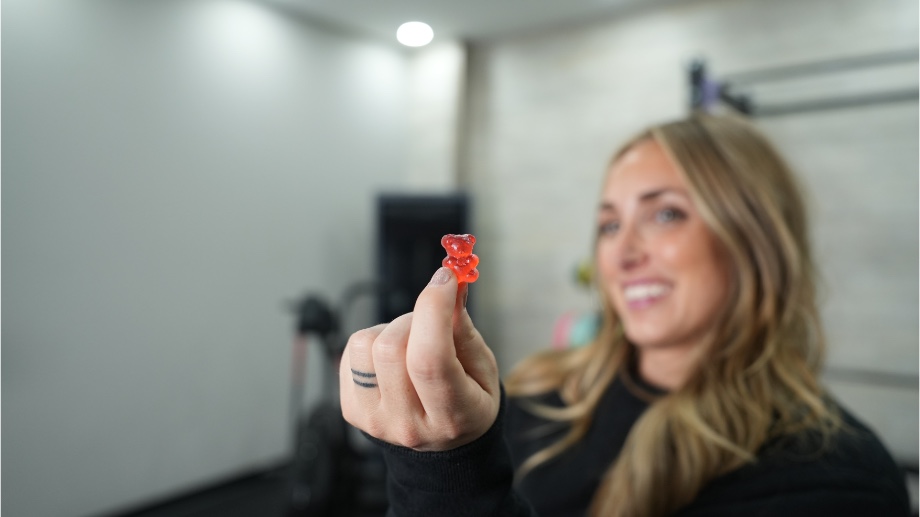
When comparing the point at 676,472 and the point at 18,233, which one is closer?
the point at 676,472

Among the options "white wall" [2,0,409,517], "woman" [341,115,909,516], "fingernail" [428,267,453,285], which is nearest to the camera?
"fingernail" [428,267,453,285]

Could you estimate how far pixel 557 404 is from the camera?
866mm

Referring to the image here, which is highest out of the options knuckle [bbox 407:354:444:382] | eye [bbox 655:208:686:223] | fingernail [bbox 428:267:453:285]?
eye [bbox 655:208:686:223]

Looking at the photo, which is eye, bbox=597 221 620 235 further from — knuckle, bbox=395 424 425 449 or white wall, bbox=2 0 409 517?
white wall, bbox=2 0 409 517

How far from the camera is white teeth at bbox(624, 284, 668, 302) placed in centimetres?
72

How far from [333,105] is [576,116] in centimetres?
110

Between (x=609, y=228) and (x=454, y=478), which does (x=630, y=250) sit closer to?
(x=609, y=228)

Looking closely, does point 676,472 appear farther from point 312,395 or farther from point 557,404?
point 312,395

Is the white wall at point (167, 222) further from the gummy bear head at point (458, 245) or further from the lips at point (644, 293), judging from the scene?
the gummy bear head at point (458, 245)

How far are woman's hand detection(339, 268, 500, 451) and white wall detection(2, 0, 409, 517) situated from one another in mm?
1489

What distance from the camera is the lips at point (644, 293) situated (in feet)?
2.36

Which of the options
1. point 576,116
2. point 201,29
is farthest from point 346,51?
point 576,116

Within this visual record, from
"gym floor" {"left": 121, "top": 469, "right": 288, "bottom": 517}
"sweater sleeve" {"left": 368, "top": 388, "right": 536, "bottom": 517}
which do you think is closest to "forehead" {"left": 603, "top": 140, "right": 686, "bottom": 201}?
"sweater sleeve" {"left": 368, "top": 388, "right": 536, "bottom": 517}

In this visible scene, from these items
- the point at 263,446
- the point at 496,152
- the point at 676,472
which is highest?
the point at 496,152
